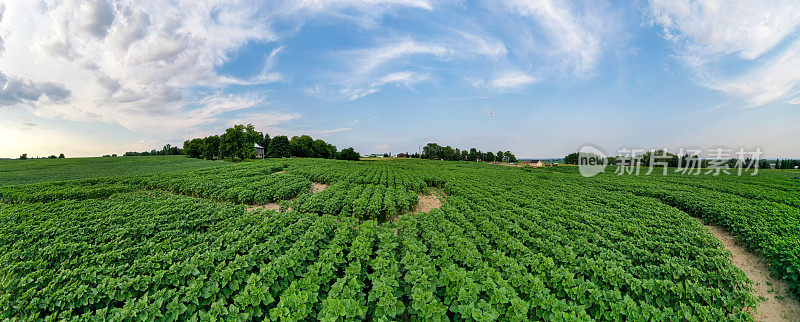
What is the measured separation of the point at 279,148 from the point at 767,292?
9289 cm

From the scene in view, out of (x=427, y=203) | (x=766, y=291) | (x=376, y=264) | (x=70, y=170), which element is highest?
(x=70, y=170)

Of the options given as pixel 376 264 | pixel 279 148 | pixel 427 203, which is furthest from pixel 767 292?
pixel 279 148

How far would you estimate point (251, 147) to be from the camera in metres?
65.8

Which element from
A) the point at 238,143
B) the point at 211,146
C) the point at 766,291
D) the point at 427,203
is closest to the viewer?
the point at 766,291

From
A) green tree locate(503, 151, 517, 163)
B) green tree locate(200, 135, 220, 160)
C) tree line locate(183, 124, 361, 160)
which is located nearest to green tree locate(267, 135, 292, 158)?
tree line locate(183, 124, 361, 160)

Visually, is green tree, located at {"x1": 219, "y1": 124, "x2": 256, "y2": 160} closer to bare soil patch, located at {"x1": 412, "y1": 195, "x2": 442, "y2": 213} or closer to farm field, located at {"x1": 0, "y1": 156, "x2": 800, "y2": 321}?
farm field, located at {"x1": 0, "y1": 156, "x2": 800, "y2": 321}

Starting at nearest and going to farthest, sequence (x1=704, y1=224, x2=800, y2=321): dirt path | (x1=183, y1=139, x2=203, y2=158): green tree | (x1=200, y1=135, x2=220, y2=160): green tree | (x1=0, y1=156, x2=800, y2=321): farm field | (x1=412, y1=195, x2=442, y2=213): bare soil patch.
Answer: (x1=0, y1=156, x2=800, y2=321): farm field → (x1=704, y1=224, x2=800, y2=321): dirt path → (x1=412, y1=195, x2=442, y2=213): bare soil patch → (x1=200, y1=135, x2=220, y2=160): green tree → (x1=183, y1=139, x2=203, y2=158): green tree

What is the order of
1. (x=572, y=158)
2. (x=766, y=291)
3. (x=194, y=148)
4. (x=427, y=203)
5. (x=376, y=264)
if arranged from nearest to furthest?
(x=376, y=264) < (x=766, y=291) < (x=427, y=203) < (x=194, y=148) < (x=572, y=158)

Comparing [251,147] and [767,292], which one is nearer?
[767,292]

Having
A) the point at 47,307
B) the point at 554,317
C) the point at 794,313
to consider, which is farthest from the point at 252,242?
the point at 794,313

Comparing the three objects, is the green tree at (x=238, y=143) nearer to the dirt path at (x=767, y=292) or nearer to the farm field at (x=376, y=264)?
the farm field at (x=376, y=264)

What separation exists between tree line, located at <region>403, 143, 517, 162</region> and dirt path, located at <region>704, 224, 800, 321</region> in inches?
4399

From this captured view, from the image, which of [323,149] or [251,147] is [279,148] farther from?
[251,147]

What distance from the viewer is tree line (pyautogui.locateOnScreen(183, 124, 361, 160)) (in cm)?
6481
